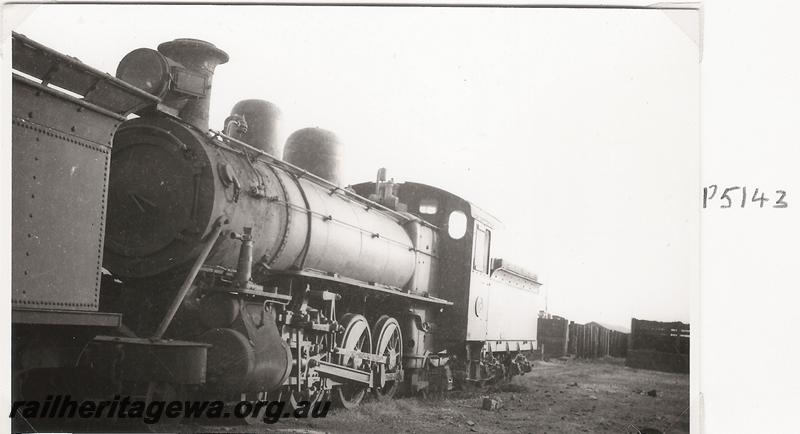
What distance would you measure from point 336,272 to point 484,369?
160 inches

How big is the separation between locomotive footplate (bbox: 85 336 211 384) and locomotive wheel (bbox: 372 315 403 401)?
3054mm

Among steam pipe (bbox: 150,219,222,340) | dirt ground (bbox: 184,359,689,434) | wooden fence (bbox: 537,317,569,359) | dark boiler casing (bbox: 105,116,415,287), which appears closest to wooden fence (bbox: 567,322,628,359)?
wooden fence (bbox: 537,317,569,359)

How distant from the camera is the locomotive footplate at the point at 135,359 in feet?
12.6

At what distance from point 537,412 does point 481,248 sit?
2642mm

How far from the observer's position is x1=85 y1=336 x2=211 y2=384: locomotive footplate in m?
3.84

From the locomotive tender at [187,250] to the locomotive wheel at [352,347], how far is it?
23 mm

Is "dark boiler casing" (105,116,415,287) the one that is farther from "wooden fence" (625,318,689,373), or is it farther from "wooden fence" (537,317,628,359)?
"wooden fence" (537,317,628,359)

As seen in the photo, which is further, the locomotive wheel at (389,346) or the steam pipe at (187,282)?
the locomotive wheel at (389,346)

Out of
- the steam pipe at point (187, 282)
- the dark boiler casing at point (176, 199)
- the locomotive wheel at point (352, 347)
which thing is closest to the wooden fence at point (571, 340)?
the locomotive wheel at point (352, 347)

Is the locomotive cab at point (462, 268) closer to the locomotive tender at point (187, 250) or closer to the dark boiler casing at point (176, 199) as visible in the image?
the locomotive tender at point (187, 250)

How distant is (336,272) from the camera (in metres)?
6.00

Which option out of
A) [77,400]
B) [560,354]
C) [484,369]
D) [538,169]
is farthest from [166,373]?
[560,354]

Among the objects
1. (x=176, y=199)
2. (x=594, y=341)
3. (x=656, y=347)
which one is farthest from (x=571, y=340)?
(x=176, y=199)

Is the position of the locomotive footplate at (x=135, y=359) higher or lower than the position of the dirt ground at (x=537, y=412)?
higher
